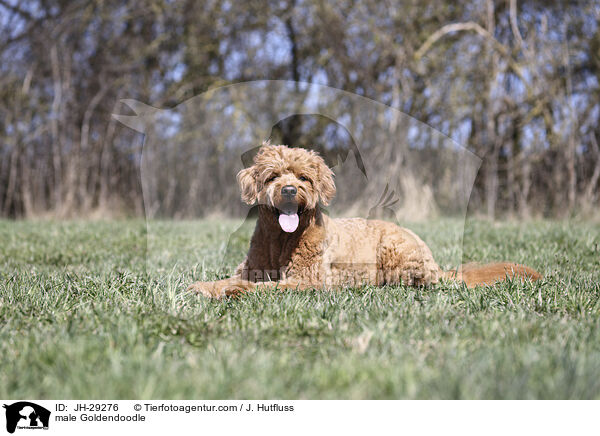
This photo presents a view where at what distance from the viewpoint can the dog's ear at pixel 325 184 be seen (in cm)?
321

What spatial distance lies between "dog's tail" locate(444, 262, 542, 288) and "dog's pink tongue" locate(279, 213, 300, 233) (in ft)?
4.27

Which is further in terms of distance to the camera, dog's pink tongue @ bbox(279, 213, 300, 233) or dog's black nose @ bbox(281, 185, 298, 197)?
dog's pink tongue @ bbox(279, 213, 300, 233)

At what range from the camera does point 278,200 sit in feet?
10.0

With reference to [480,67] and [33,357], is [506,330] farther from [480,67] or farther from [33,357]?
[480,67]

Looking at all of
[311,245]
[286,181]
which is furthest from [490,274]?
[286,181]

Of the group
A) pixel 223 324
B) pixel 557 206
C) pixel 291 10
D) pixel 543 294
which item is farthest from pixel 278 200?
pixel 291 10

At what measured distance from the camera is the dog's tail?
137 inches

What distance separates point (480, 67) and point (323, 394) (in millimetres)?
9225

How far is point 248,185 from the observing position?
10.4 feet

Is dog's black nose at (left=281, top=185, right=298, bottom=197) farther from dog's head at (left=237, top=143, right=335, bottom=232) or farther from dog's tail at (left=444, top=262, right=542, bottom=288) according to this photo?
dog's tail at (left=444, top=262, right=542, bottom=288)
